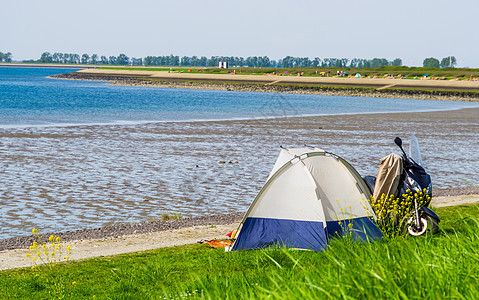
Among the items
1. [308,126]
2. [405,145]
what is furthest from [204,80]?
[405,145]

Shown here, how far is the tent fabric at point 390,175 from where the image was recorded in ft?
38.2

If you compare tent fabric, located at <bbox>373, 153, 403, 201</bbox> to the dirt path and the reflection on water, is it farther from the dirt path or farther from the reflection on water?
the reflection on water

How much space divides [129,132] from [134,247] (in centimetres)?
2446

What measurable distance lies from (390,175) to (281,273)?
6071 mm

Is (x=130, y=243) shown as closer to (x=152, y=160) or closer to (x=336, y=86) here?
(x=152, y=160)

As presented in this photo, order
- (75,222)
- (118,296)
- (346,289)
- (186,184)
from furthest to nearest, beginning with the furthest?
(186,184) → (75,222) → (118,296) → (346,289)

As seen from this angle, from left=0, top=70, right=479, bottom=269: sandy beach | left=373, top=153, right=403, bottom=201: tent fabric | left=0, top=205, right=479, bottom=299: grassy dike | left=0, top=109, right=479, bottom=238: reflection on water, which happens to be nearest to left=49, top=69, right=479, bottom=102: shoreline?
left=0, top=70, right=479, bottom=269: sandy beach

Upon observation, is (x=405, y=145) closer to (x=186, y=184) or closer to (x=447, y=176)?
(x=447, y=176)

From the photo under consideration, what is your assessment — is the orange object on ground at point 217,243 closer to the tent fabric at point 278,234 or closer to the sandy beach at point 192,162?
the tent fabric at point 278,234

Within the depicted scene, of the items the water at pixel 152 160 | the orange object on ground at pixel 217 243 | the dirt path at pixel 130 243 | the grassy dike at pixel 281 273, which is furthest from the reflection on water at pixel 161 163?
the grassy dike at pixel 281 273

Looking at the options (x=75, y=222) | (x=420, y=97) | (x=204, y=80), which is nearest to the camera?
(x=75, y=222)

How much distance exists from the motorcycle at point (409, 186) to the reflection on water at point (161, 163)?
5.97 metres

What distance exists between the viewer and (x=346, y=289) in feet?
15.4

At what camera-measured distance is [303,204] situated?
11781 mm
